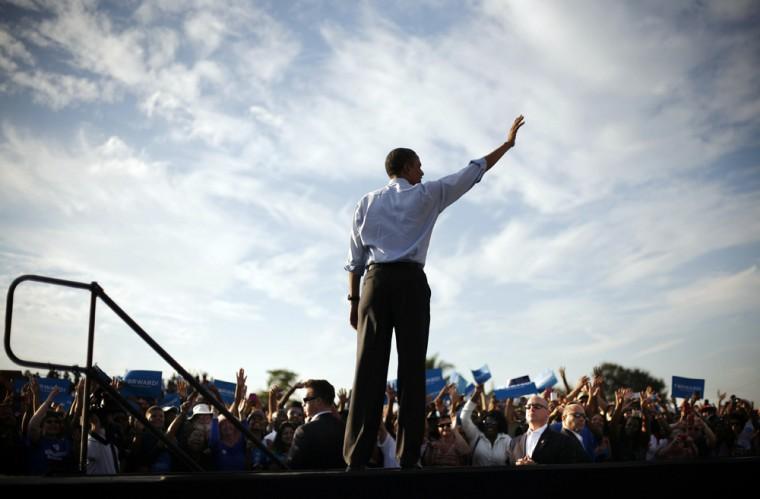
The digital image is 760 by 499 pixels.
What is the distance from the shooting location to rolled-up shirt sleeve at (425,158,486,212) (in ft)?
13.6

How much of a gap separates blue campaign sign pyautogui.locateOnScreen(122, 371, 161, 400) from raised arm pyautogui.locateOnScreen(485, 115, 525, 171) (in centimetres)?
868

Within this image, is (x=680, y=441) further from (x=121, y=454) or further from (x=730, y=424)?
(x=121, y=454)

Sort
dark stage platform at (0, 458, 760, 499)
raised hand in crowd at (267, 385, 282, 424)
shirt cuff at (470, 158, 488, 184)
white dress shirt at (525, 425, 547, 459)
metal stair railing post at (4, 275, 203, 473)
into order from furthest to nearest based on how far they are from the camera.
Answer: raised hand in crowd at (267, 385, 282, 424), white dress shirt at (525, 425, 547, 459), shirt cuff at (470, 158, 488, 184), metal stair railing post at (4, 275, 203, 473), dark stage platform at (0, 458, 760, 499)

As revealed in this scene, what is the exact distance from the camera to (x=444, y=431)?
953 centimetres

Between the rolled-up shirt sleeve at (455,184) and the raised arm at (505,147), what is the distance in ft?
0.25

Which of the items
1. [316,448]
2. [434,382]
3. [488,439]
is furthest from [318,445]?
[434,382]

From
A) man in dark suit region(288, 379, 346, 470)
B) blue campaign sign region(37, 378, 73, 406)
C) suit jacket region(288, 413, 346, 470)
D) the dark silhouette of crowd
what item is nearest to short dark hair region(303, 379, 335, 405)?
the dark silhouette of crowd

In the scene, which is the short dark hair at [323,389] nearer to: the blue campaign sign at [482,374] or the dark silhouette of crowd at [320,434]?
the dark silhouette of crowd at [320,434]

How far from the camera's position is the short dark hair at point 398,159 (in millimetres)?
4367

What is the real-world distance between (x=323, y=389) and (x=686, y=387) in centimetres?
1127

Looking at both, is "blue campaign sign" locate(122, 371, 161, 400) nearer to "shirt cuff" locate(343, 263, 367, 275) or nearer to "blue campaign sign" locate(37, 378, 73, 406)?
"blue campaign sign" locate(37, 378, 73, 406)

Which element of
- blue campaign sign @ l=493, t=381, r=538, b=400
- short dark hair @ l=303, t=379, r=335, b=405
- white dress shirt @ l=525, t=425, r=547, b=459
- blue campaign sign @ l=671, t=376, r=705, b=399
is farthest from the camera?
blue campaign sign @ l=671, t=376, r=705, b=399

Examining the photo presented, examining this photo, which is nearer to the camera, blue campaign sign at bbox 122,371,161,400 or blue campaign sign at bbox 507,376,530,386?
blue campaign sign at bbox 122,371,161,400

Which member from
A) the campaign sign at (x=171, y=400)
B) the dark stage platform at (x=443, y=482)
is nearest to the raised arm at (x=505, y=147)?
the dark stage platform at (x=443, y=482)
